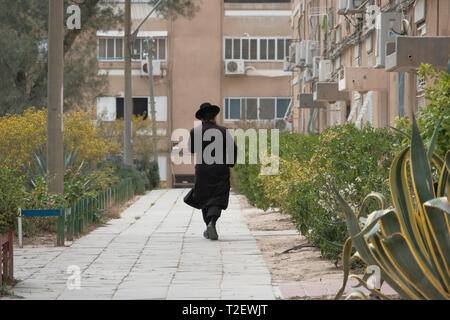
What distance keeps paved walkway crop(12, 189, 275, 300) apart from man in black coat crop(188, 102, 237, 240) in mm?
525

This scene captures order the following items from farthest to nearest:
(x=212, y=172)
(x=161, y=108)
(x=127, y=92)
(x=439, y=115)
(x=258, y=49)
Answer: (x=258, y=49) → (x=161, y=108) → (x=127, y=92) → (x=212, y=172) → (x=439, y=115)

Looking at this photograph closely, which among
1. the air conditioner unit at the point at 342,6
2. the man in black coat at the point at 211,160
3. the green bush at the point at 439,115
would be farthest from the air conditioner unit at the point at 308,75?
the green bush at the point at 439,115

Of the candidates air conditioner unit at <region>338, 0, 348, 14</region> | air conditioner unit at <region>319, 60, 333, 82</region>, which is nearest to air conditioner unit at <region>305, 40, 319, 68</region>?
air conditioner unit at <region>319, 60, 333, 82</region>

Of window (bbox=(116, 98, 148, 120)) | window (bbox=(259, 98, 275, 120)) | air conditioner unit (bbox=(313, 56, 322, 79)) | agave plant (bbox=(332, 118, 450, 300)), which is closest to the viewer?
agave plant (bbox=(332, 118, 450, 300))

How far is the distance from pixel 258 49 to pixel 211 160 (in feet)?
120

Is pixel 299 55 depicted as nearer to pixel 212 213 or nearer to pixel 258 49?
pixel 258 49

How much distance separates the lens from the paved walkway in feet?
24.6

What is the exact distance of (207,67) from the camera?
47688 millimetres

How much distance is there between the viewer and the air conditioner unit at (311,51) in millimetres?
32688

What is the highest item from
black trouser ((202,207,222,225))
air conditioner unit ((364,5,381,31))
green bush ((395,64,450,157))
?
air conditioner unit ((364,5,381,31))

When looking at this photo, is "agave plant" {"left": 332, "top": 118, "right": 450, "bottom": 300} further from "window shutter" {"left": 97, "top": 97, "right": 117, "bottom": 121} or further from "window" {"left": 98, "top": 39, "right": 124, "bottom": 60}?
"window" {"left": 98, "top": 39, "right": 124, "bottom": 60}

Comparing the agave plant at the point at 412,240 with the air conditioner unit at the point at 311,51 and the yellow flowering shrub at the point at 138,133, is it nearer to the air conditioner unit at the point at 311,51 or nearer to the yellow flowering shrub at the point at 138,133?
the air conditioner unit at the point at 311,51

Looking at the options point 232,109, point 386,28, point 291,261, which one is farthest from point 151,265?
point 232,109

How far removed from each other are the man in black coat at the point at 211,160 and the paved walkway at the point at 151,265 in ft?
1.72
